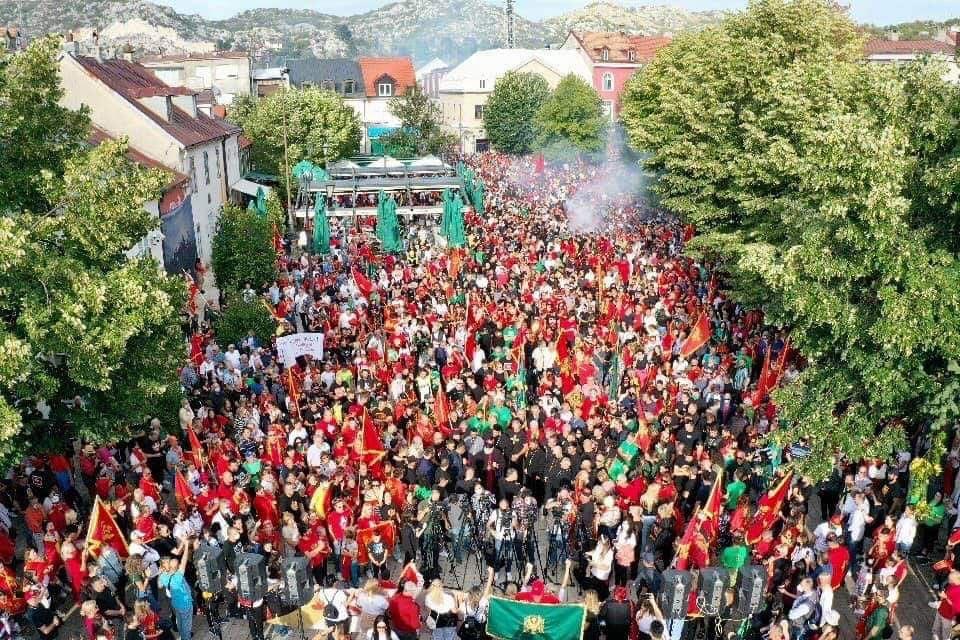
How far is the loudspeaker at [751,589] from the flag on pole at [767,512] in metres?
1.70

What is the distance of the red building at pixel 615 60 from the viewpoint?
260 ft

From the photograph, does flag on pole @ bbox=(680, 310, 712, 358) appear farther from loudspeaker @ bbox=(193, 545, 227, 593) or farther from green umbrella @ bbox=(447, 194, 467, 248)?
green umbrella @ bbox=(447, 194, 467, 248)

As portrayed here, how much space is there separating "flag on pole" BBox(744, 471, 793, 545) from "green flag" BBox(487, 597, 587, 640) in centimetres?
323

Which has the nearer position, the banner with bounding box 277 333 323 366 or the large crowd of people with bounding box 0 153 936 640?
the large crowd of people with bounding box 0 153 936 640

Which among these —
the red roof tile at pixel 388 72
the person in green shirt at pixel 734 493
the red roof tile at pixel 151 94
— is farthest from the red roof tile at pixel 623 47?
the person in green shirt at pixel 734 493

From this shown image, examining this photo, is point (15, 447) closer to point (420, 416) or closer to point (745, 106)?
point (420, 416)

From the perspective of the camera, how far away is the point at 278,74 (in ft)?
240

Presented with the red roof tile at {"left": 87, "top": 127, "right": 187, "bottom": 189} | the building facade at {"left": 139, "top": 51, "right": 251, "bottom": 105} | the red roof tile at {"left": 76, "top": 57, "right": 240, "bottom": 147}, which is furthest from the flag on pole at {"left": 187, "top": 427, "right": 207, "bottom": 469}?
the building facade at {"left": 139, "top": 51, "right": 251, "bottom": 105}

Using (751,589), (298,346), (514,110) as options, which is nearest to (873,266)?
(751,589)

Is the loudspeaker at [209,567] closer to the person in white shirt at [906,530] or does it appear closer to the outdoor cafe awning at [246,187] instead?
the person in white shirt at [906,530]

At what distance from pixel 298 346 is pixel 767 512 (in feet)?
34.7

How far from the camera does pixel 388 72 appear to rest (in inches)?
3506

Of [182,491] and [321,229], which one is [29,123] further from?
[321,229]

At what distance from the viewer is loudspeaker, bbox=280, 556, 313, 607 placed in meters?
9.51
